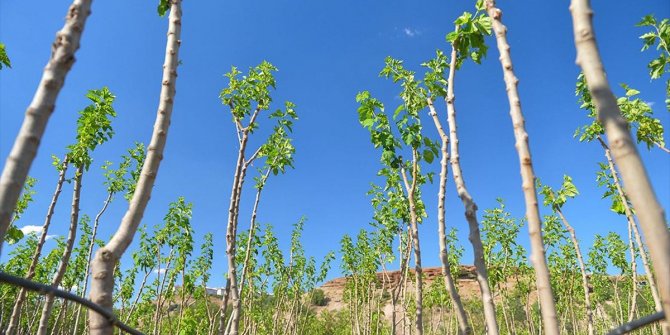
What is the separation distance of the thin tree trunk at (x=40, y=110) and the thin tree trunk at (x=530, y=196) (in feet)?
6.93

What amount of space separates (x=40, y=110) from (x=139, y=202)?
2.18ft

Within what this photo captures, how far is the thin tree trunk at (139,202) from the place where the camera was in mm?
1919

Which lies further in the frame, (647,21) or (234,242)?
(647,21)

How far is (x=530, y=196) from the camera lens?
206 cm

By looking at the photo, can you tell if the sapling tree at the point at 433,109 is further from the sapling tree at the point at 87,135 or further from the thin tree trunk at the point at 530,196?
the sapling tree at the point at 87,135

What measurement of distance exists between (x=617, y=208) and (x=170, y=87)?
6.88 meters

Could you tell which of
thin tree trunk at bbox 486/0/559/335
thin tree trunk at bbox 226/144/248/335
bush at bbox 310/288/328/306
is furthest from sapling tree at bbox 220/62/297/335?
bush at bbox 310/288/328/306

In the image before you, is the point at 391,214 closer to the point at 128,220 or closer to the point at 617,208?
the point at 617,208

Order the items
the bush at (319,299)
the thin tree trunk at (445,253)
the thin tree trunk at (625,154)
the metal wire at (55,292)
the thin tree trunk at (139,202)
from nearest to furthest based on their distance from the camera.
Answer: the thin tree trunk at (625,154) < the metal wire at (55,292) < the thin tree trunk at (139,202) < the thin tree trunk at (445,253) < the bush at (319,299)

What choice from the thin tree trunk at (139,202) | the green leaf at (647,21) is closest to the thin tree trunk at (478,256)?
the thin tree trunk at (139,202)

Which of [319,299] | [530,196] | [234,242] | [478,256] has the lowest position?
[478,256]

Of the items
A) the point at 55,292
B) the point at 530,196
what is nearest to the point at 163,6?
the point at 55,292

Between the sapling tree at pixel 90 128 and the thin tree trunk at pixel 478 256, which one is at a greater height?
the sapling tree at pixel 90 128

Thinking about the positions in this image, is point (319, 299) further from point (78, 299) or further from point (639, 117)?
point (78, 299)
